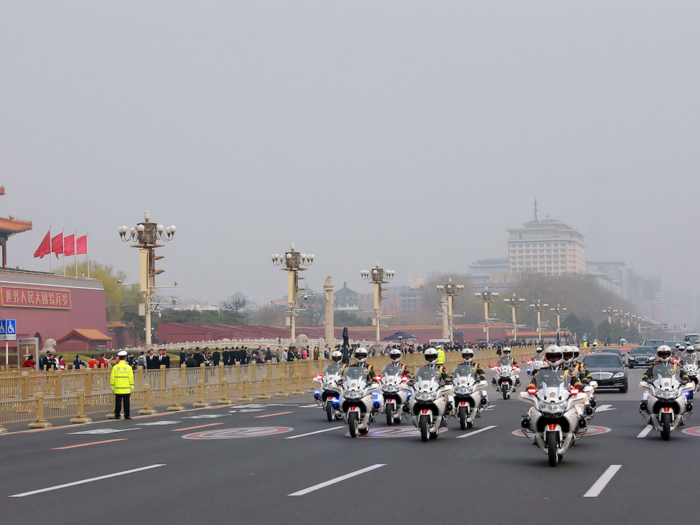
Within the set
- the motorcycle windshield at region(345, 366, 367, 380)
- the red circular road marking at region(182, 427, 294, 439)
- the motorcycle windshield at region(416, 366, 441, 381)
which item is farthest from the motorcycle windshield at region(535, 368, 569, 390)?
the red circular road marking at region(182, 427, 294, 439)

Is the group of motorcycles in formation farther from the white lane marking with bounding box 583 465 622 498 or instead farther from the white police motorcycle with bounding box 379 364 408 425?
the white lane marking with bounding box 583 465 622 498

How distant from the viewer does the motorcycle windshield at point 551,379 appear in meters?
13.0

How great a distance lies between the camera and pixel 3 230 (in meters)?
70.1

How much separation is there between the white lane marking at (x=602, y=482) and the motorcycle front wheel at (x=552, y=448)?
0.77 m

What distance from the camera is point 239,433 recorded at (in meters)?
18.6

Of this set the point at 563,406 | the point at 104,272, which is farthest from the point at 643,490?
the point at 104,272

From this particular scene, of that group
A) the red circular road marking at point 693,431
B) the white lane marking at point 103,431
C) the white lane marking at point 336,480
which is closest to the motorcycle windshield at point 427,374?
the white lane marking at point 336,480

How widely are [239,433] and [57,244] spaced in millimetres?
47890

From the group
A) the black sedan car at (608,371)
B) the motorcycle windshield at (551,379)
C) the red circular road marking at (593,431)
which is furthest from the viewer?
the black sedan car at (608,371)

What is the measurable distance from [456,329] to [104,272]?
5638cm

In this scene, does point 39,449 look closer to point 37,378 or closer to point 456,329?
point 37,378

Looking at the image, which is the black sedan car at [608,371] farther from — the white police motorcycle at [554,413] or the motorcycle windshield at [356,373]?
the white police motorcycle at [554,413]

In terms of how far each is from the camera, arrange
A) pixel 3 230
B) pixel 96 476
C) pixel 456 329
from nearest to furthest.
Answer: pixel 96 476, pixel 3 230, pixel 456 329

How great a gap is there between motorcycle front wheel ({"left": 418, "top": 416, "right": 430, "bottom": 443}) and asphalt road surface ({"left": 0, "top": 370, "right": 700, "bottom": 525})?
0.30 metres
